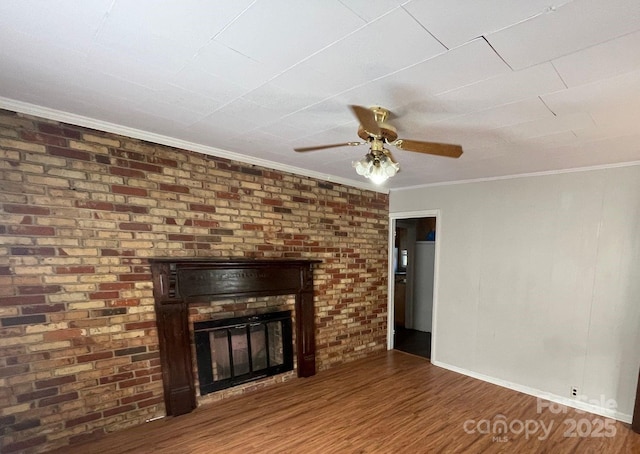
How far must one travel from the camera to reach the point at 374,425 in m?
2.50

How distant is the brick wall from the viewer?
1.90 m

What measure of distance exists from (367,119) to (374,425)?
8.45 feet

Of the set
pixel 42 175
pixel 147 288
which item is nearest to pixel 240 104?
pixel 42 175

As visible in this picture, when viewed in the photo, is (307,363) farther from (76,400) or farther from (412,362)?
(76,400)

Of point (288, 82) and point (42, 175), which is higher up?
point (288, 82)

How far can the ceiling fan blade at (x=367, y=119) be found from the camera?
1.37 metres

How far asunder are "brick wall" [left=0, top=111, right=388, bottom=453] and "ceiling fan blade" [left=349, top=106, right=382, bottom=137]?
175 centimetres

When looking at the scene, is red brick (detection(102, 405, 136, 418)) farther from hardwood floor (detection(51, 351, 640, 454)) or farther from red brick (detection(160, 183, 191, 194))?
red brick (detection(160, 183, 191, 194))

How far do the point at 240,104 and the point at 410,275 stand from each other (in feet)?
15.3

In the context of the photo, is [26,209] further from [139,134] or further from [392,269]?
[392,269]

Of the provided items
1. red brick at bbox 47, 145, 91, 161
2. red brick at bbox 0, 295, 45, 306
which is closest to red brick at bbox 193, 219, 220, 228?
red brick at bbox 47, 145, 91, 161

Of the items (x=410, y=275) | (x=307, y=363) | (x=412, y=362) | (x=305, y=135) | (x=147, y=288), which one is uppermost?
(x=305, y=135)

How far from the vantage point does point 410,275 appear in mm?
5441

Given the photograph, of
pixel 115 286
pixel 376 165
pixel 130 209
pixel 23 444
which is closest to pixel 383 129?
pixel 376 165
